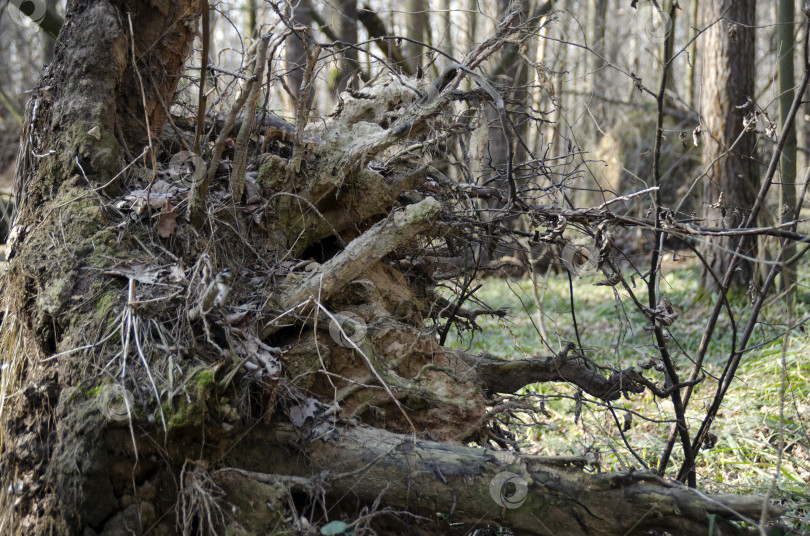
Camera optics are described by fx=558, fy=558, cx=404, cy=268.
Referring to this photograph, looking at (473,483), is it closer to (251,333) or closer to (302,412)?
(302,412)

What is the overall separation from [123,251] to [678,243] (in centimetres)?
1047

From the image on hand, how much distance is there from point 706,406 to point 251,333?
3.52 metres

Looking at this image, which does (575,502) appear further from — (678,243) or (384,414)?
(678,243)

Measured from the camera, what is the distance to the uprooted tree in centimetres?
183

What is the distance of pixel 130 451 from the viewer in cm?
179

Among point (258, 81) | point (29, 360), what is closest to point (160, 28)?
point (258, 81)

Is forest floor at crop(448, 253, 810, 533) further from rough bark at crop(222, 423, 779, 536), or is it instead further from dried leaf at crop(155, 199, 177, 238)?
dried leaf at crop(155, 199, 177, 238)

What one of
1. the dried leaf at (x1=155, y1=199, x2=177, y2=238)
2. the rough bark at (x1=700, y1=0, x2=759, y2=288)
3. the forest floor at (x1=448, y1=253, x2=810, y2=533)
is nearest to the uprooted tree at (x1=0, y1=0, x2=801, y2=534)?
the dried leaf at (x1=155, y1=199, x2=177, y2=238)

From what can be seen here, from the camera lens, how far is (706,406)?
4.10 metres

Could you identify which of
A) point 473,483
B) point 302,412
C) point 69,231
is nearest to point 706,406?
point 473,483

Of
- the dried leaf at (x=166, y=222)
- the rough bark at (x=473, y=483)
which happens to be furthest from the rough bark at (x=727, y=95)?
the dried leaf at (x=166, y=222)

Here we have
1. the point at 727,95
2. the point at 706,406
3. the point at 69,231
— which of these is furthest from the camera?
the point at 727,95

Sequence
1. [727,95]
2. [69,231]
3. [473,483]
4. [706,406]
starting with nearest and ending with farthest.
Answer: [473,483], [69,231], [706,406], [727,95]

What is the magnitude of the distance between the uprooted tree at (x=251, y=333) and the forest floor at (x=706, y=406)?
36 centimetres
